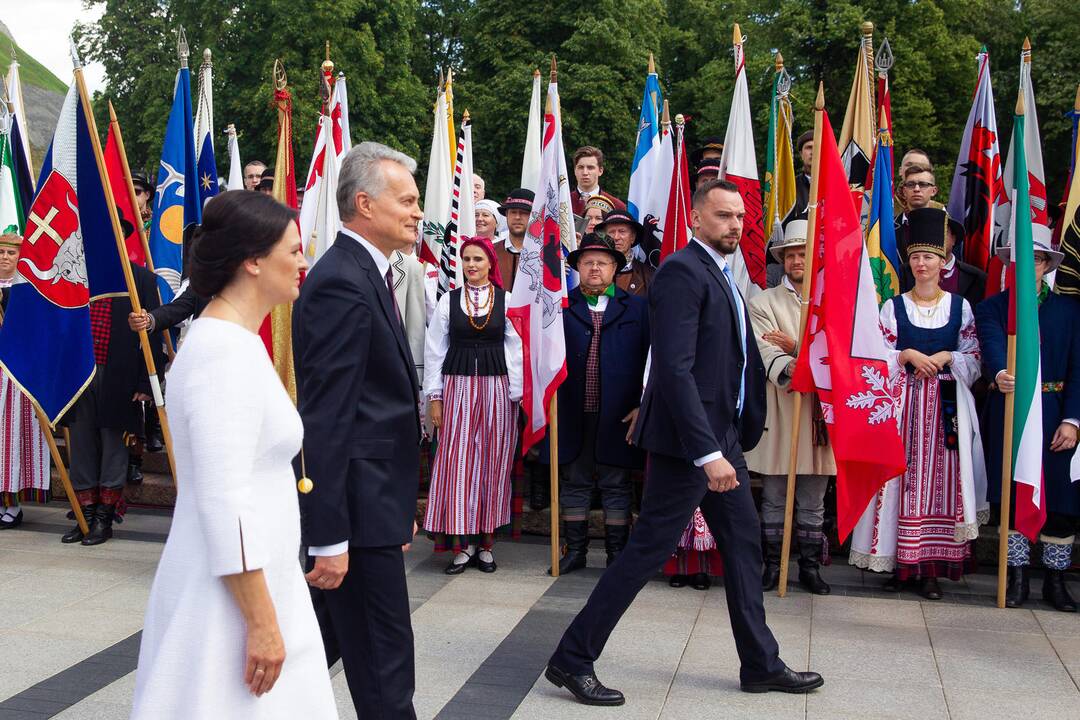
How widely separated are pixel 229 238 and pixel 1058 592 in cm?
519

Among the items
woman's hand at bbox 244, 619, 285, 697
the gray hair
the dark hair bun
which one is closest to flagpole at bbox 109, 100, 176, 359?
the gray hair

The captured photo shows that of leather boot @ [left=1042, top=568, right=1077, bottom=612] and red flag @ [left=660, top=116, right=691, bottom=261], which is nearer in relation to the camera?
leather boot @ [left=1042, top=568, right=1077, bottom=612]

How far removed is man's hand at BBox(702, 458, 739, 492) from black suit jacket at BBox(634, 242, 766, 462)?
5cm

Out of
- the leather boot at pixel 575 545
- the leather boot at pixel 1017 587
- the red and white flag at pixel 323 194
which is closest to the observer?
the leather boot at pixel 1017 587

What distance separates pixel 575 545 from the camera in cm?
680

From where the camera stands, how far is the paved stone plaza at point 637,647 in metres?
4.52

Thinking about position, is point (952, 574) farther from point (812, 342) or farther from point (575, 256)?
point (575, 256)

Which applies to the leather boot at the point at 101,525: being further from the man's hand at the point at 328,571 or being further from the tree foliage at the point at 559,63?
the tree foliage at the point at 559,63

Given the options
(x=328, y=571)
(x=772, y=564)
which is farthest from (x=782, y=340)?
(x=328, y=571)

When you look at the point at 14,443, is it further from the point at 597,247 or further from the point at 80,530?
the point at 597,247

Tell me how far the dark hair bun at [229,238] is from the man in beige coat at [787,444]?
4.25 m

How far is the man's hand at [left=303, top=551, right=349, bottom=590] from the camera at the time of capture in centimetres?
304

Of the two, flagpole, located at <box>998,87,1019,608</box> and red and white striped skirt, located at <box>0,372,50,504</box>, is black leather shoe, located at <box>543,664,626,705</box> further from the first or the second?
red and white striped skirt, located at <box>0,372,50,504</box>

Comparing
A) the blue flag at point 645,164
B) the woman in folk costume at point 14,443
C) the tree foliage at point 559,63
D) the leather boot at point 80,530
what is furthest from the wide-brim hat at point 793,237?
the tree foliage at point 559,63
